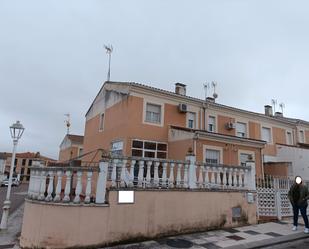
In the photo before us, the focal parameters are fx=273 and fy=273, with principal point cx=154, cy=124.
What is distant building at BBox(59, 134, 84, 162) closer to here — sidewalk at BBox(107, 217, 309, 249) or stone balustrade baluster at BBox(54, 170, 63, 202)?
stone balustrade baluster at BBox(54, 170, 63, 202)

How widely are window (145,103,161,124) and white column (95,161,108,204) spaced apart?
9.65 meters

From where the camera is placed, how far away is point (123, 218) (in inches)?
269

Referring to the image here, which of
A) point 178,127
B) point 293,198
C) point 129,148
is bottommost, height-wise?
point 293,198

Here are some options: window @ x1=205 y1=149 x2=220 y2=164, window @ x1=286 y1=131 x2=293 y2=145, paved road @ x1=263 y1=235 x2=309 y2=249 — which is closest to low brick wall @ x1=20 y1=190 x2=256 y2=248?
paved road @ x1=263 y1=235 x2=309 y2=249

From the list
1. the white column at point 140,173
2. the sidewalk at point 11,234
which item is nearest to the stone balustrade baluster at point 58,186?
the sidewalk at point 11,234

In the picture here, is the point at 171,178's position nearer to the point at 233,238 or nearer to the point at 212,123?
the point at 233,238

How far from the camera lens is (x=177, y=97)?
58.0ft

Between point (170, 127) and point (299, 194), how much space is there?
360 inches

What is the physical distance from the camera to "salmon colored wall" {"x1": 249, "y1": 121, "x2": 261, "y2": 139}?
821 inches

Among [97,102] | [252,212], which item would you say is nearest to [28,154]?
[97,102]

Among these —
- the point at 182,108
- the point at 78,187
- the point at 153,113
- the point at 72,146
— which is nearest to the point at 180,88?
the point at 182,108

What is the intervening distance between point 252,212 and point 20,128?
8892mm

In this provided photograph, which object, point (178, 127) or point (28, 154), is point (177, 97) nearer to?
point (178, 127)

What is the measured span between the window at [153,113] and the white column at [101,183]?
9652 millimetres
